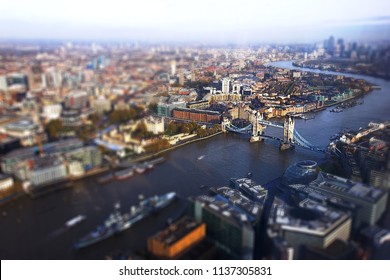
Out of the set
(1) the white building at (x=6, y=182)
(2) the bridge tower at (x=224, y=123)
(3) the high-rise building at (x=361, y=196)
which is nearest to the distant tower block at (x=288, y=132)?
(2) the bridge tower at (x=224, y=123)

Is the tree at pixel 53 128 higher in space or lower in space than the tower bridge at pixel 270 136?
higher

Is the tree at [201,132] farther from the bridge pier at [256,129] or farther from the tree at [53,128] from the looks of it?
the tree at [53,128]

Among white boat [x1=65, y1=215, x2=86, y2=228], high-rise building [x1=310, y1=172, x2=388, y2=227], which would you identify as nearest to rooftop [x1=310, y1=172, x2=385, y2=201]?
high-rise building [x1=310, y1=172, x2=388, y2=227]

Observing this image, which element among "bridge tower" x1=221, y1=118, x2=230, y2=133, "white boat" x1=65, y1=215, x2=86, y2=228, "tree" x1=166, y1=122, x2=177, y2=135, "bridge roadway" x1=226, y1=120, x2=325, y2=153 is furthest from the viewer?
"bridge tower" x1=221, y1=118, x2=230, y2=133

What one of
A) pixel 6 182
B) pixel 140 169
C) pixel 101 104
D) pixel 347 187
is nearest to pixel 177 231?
pixel 140 169

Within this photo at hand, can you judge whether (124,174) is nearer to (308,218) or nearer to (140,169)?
(140,169)

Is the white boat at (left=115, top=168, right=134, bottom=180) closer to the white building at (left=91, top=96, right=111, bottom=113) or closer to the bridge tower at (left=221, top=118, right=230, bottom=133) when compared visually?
the white building at (left=91, top=96, right=111, bottom=113)
